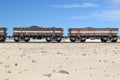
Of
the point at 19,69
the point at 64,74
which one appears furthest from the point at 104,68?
the point at 19,69

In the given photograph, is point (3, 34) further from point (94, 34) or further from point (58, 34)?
point (94, 34)

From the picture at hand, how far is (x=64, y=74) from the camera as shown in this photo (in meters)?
20.9

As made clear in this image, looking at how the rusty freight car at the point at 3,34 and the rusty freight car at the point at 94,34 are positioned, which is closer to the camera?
the rusty freight car at the point at 3,34

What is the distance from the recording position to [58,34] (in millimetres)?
75125

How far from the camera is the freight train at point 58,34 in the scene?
7462cm

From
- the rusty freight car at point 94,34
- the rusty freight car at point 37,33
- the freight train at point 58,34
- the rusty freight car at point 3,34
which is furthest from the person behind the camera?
the rusty freight car at point 94,34

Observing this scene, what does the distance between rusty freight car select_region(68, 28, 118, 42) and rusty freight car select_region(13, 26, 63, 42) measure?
9.20ft

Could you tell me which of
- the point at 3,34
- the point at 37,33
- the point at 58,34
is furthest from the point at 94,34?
the point at 3,34

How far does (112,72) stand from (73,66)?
411 cm

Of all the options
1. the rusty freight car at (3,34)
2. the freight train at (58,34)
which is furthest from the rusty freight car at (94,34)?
the rusty freight car at (3,34)

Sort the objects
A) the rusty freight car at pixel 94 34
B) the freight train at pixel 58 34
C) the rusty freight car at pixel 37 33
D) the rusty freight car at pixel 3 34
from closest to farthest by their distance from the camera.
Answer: the rusty freight car at pixel 37 33, the freight train at pixel 58 34, the rusty freight car at pixel 3 34, the rusty freight car at pixel 94 34

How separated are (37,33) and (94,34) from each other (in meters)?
12.3

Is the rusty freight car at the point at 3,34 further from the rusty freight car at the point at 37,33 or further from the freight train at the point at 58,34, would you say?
the rusty freight car at the point at 37,33

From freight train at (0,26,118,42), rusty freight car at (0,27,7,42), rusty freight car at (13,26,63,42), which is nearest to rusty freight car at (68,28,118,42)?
freight train at (0,26,118,42)
